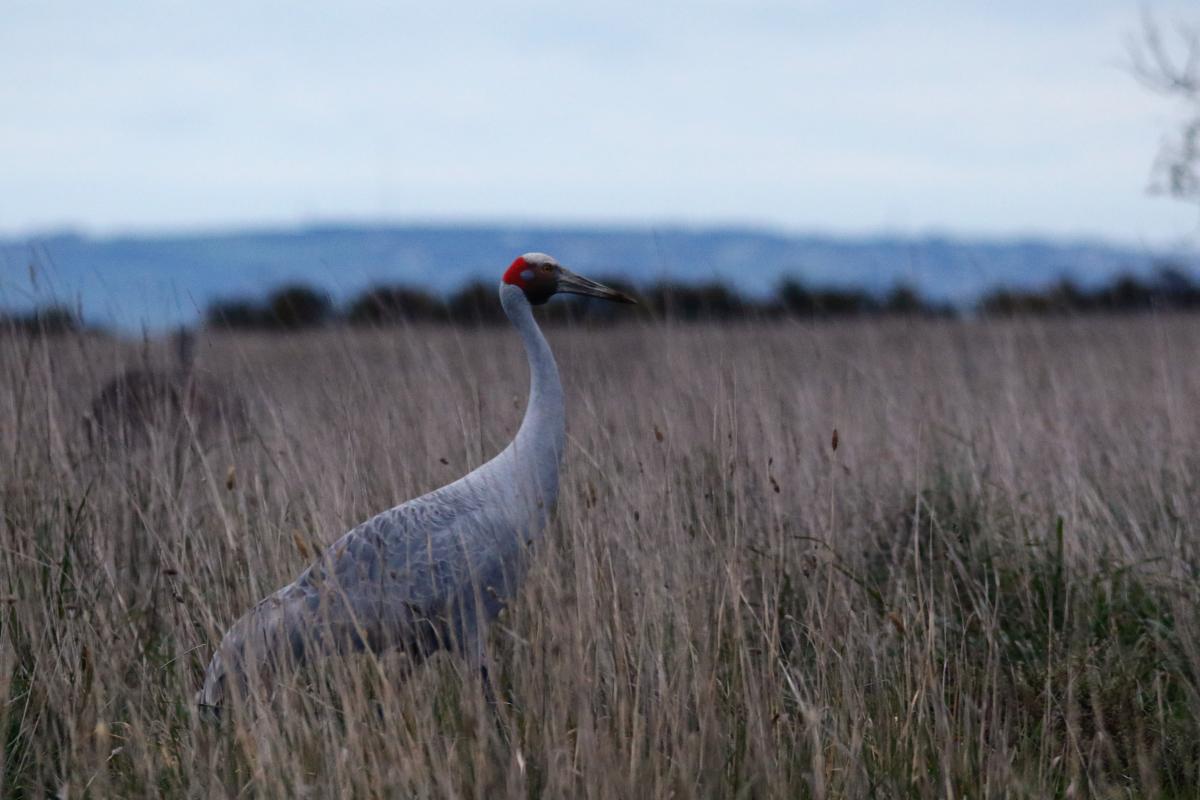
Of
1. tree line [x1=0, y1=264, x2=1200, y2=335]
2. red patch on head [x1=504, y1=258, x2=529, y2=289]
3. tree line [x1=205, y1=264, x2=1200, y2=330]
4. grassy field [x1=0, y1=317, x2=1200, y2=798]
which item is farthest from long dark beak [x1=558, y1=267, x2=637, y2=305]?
tree line [x1=205, y1=264, x2=1200, y2=330]

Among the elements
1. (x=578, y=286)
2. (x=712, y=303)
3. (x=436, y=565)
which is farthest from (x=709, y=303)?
(x=436, y=565)

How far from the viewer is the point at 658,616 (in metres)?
3.38

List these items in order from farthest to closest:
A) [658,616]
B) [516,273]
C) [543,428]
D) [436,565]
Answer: [516,273]
[543,428]
[436,565]
[658,616]

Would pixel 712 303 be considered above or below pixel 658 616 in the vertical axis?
above

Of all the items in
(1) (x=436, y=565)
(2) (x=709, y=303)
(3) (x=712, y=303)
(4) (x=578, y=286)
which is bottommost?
(1) (x=436, y=565)

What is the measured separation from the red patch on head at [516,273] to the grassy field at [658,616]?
1.63ft

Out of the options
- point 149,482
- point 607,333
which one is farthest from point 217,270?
point 149,482

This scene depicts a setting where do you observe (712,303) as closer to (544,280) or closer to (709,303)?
(709,303)

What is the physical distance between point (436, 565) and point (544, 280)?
3.87 ft

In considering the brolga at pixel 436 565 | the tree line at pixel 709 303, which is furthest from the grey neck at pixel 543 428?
the tree line at pixel 709 303

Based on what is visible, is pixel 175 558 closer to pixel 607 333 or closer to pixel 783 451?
pixel 783 451

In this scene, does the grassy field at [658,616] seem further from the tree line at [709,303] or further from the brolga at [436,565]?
the tree line at [709,303]

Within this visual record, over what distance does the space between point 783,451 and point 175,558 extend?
2.61 metres

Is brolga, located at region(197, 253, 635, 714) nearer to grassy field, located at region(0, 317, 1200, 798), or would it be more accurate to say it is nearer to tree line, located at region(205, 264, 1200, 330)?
grassy field, located at region(0, 317, 1200, 798)
